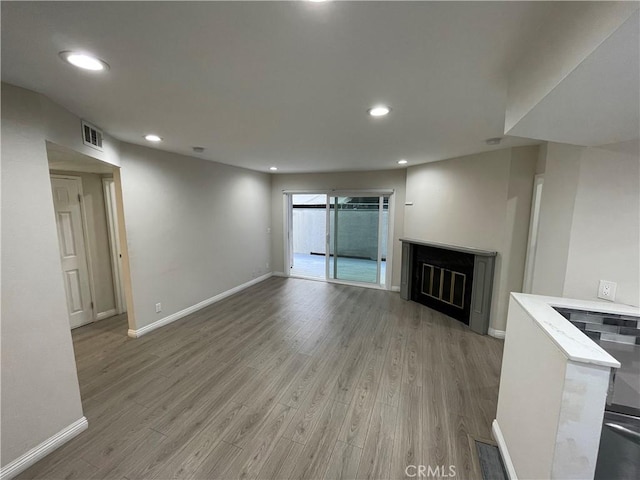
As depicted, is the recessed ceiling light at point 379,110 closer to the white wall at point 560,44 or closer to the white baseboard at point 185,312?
the white wall at point 560,44

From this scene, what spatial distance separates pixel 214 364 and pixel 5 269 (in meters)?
1.75

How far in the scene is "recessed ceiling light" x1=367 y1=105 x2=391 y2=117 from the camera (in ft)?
5.89

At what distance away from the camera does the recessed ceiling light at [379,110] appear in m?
1.80

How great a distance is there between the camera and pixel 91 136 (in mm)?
2180

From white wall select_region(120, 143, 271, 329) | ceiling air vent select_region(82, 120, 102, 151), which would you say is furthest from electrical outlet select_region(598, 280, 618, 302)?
white wall select_region(120, 143, 271, 329)

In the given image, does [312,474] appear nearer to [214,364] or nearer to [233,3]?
[214,364]

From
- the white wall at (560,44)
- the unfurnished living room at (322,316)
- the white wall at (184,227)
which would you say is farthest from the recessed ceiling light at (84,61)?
the white wall at (560,44)

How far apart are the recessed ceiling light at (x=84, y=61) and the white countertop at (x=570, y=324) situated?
249 cm

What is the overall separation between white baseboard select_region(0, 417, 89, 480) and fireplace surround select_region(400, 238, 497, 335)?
4.07 m

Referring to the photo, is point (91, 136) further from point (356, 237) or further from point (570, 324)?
point (356, 237)

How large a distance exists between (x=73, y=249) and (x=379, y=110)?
414 centimetres

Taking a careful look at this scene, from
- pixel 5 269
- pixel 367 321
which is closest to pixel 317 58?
pixel 5 269

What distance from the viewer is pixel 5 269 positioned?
140 centimetres

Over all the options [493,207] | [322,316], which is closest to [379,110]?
[493,207]
